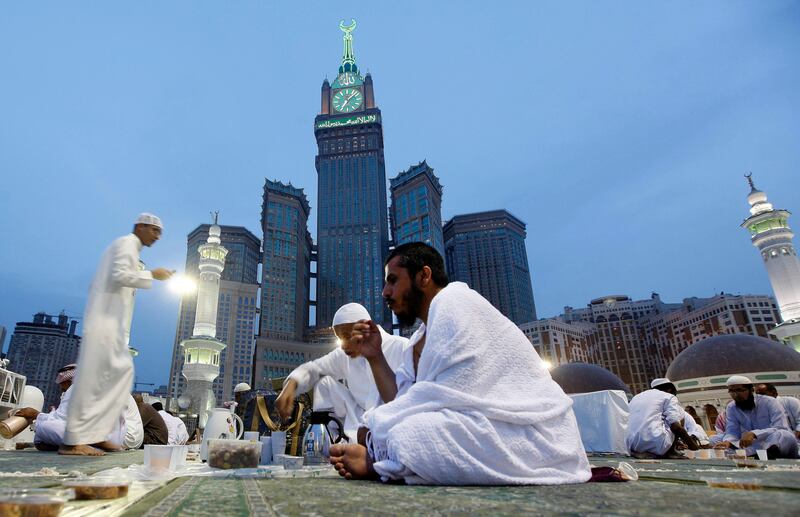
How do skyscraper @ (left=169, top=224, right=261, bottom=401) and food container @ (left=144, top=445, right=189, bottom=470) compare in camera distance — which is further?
skyscraper @ (left=169, top=224, right=261, bottom=401)

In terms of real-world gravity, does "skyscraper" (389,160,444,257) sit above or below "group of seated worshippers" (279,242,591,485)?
above

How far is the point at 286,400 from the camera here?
268 centimetres

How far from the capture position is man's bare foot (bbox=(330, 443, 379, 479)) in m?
1.58

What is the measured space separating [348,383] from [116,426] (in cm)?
226

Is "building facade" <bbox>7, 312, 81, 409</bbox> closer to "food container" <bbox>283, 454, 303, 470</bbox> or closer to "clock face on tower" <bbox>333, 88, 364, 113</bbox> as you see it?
"clock face on tower" <bbox>333, 88, 364, 113</bbox>

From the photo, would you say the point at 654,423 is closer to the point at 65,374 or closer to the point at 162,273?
the point at 162,273

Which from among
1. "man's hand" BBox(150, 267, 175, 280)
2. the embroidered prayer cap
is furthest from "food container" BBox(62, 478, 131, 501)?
the embroidered prayer cap

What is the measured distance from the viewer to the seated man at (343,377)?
2719mm

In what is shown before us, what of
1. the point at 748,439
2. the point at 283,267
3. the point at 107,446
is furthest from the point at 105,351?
the point at 283,267

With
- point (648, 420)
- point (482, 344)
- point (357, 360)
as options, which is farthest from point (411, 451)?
point (648, 420)

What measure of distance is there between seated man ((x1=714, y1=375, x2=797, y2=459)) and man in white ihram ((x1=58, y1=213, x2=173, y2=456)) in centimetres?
566

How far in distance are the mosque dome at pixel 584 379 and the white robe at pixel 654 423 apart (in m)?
12.5

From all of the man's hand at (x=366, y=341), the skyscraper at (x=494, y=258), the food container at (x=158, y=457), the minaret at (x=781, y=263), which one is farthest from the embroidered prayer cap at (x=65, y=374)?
the skyscraper at (x=494, y=258)

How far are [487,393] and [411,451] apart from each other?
1.06ft
